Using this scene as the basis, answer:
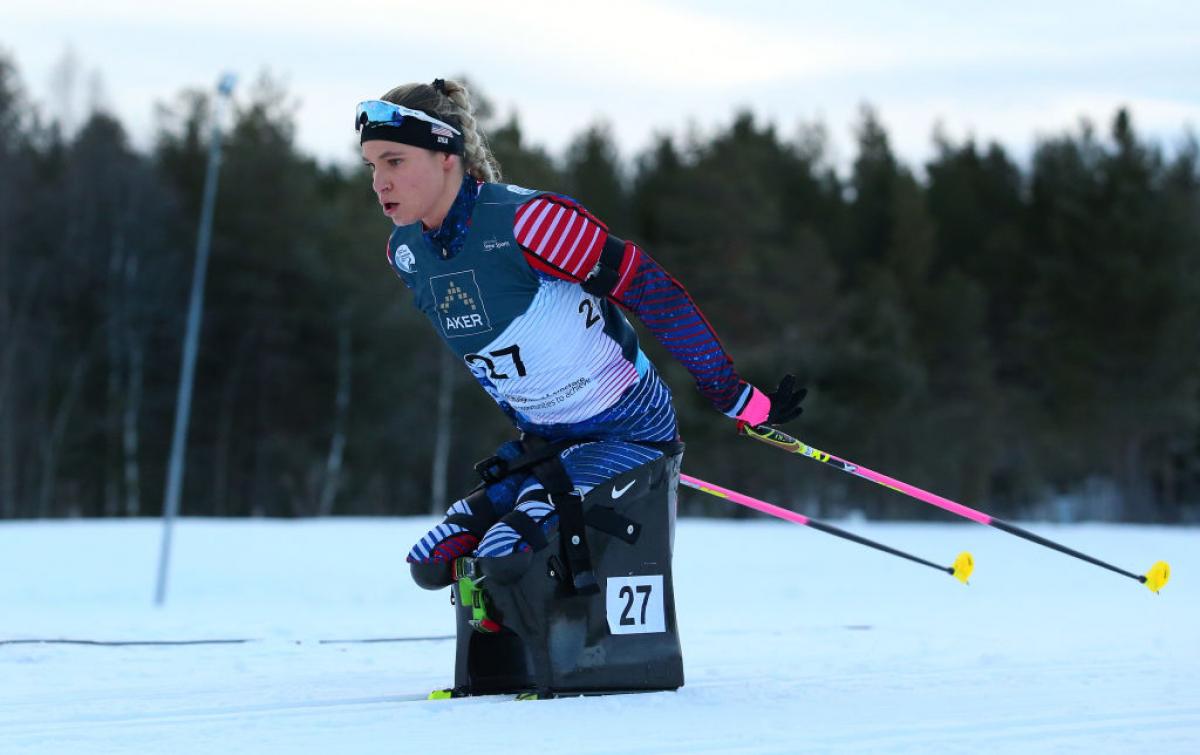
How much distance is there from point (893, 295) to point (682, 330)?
29807 mm

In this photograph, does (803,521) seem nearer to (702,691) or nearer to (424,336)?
(702,691)

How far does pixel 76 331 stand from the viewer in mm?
30938

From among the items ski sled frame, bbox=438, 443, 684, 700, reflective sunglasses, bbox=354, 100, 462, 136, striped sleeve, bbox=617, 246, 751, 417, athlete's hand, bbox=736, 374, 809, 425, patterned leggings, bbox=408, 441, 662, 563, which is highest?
reflective sunglasses, bbox=354, 100, 462, 136

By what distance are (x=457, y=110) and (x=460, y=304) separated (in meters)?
0.55

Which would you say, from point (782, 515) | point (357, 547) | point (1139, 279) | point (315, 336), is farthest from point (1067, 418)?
point (782, 515)

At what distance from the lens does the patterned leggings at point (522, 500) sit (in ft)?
10.9

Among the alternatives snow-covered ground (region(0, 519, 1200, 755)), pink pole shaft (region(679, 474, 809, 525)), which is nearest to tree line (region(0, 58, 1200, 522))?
snow-covered ground (region(0, 519, 1200, 755))

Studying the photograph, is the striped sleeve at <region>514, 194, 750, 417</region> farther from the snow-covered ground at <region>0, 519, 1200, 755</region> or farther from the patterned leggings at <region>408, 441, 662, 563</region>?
the snow-covered ground at <region>0, 519, 1200, 755</region>

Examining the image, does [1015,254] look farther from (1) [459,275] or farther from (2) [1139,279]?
(1) [459,275]

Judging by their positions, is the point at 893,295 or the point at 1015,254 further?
the point at 1015,254

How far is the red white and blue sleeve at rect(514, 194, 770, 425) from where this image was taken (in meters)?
3.29

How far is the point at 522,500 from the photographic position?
11.3 ft

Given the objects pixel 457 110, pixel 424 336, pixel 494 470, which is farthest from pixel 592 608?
pixel 424 336

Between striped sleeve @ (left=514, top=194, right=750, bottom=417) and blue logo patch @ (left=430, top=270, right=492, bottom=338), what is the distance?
0.17 meters
